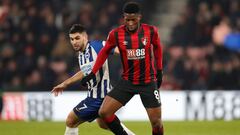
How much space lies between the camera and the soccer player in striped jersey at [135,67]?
360 inches

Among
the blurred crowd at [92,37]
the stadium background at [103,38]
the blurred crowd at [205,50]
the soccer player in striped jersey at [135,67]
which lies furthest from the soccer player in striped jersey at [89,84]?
the blurred crowd at [205,50]

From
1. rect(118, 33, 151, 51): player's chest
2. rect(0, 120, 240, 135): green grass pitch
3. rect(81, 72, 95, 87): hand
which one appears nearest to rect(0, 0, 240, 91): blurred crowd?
rect(0, 120, 240, 135): green grass pitch

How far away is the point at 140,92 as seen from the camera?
9.28 meters

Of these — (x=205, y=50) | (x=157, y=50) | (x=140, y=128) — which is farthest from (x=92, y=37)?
(x=157, y=50)

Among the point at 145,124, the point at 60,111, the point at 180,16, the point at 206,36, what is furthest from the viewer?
the point at 180,16

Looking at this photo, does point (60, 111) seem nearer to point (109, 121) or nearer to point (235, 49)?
point (235, 49)

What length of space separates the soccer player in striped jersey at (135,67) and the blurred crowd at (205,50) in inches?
333

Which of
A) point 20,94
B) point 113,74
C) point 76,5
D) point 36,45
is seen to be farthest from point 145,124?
point 76,5

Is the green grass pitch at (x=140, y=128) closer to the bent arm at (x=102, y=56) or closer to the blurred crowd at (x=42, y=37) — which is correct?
the blurred crowd at (x=42, y=37)

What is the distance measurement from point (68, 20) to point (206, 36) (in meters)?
3.65

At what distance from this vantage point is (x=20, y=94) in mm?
17453

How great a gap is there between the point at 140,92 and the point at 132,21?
0.92 metres

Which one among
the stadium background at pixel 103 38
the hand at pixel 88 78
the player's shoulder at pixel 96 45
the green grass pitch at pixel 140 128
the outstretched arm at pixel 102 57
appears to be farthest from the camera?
the stadium background at pixel 103 38

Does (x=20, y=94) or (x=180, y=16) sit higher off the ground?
(x=180, y=16)
